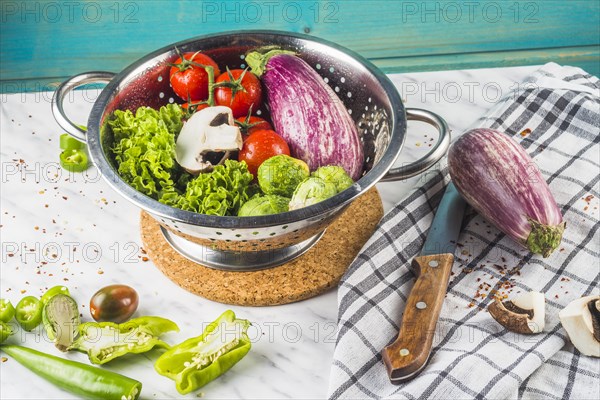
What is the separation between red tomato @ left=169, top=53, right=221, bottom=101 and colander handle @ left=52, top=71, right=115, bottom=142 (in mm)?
117

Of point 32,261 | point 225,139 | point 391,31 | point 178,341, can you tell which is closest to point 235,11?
point 391,31

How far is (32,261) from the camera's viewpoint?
4.37 ft

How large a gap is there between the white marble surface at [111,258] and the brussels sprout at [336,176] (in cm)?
18

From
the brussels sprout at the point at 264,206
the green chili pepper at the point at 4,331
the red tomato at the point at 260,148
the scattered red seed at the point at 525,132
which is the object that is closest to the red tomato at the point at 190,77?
the red tomato at the point at 260,148

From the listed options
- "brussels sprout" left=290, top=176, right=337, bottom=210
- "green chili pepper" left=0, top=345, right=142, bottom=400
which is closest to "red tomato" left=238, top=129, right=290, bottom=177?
"brussels sprout" left=290, top=176, right=337, bottom=210

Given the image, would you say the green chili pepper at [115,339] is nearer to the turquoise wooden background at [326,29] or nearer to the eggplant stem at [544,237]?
the eggplant stem at [544,237]

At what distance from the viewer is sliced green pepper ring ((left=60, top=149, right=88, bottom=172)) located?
4.94 feet

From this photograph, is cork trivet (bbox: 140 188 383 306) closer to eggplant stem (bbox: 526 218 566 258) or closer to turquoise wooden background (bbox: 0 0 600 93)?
eggplant stem (bbox: 526 218 566 258)

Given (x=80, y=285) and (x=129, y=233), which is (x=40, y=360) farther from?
(x=129, y=233)

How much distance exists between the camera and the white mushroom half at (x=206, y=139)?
4.35ft

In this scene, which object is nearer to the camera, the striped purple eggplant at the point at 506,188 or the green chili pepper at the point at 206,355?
the green chili pepper at the point at 206,355

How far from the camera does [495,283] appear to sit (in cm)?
126

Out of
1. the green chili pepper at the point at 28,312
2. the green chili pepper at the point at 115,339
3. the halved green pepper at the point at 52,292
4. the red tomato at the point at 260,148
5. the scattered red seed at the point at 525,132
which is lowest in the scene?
the green chili pepper at the point at 115,339

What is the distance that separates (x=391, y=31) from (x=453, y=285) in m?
1.15
